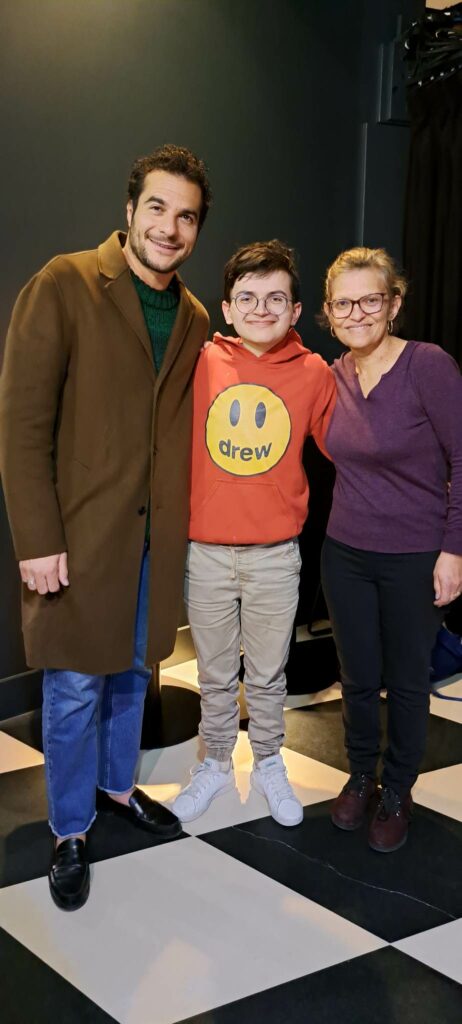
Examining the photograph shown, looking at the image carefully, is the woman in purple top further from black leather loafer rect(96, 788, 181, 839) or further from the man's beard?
black leather loafer rect(96, 788, 181, 839)

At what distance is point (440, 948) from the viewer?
5.73 ft

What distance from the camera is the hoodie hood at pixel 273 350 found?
2082 mm

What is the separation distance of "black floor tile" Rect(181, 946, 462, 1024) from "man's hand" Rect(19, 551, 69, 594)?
768 mm

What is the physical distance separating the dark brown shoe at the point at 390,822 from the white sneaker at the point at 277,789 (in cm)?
17

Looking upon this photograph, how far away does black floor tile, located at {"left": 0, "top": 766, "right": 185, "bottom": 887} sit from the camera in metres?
2.00

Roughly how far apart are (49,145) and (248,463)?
1173 mm

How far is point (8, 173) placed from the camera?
8.51 ft

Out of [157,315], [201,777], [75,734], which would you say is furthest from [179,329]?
[201,777]

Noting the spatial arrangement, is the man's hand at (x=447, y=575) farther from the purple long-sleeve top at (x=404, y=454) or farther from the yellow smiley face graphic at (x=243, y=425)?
the yellow smiley face graphic at (x=243, y=425)

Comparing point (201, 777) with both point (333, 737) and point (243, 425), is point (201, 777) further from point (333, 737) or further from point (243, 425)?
point (243, 425)

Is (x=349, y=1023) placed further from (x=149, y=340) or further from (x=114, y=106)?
(x=114, y=106)

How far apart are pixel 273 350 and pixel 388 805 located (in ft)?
3.24

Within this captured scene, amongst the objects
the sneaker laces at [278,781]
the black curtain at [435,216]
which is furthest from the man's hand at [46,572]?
the black curtain at [435,216]

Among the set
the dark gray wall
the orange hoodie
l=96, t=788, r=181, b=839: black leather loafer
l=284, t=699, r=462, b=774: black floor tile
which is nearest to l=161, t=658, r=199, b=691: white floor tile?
l=284, t=699, r=462, b=774: black floor tile
